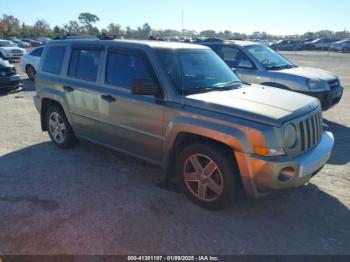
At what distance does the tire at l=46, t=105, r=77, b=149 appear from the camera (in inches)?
234

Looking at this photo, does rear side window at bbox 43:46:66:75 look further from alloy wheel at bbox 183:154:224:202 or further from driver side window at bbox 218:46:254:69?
driver side window at bbox 218:46:254:69

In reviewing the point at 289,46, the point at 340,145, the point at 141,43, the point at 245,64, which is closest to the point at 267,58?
the point at 245,64

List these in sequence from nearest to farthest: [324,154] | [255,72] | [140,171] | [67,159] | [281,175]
Answer: [281,175] < [324,154] < [140,171] < [67,159] < [255,72]

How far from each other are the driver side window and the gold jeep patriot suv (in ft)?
10.1

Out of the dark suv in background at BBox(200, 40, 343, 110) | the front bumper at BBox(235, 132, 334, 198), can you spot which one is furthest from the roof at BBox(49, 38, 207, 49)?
the dark suv in background at BBox(200, 40, 343, 110)

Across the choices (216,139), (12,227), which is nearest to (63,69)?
(12,227)

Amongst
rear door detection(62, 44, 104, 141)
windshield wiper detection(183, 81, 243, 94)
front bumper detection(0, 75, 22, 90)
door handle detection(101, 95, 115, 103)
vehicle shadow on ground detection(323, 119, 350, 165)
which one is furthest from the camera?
front bumper detection(0, 75, 22, 90)

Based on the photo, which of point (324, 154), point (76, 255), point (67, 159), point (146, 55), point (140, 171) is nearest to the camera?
point (76, 255)

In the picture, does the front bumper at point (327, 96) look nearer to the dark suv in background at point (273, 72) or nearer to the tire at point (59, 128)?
the dark suv in background at point (273, 72)

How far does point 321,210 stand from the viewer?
396cm

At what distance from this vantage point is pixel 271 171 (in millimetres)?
3406

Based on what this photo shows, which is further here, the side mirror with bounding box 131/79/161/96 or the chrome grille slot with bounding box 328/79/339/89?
the chrome grille slot with bounding box 328/79/339/89

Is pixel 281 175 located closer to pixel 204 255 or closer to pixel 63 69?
pixel 204 255

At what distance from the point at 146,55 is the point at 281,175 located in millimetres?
2233
